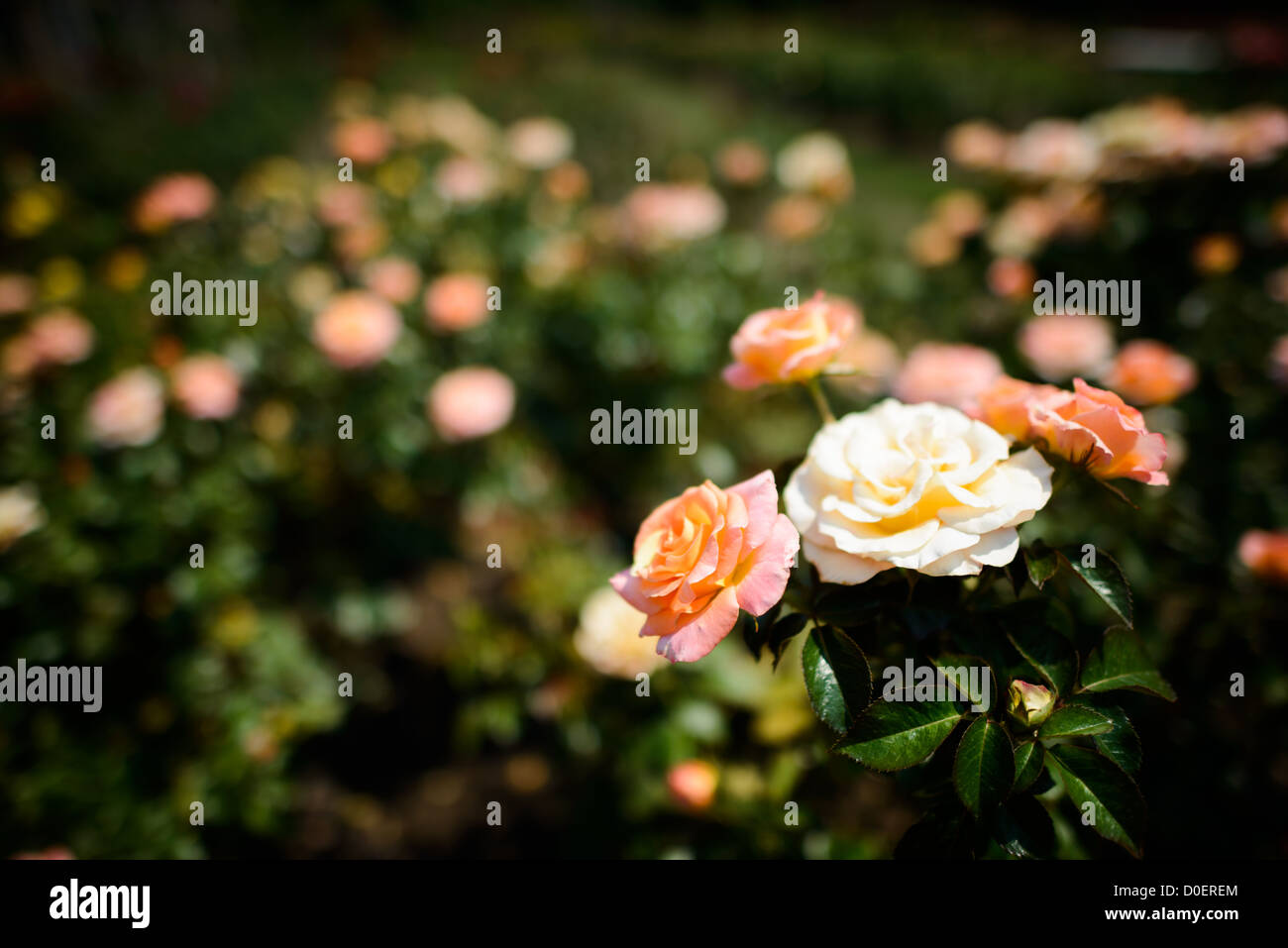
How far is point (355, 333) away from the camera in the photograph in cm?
184

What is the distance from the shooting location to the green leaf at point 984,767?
1.99ft

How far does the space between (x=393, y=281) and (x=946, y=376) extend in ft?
5.42

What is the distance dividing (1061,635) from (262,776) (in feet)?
5.75

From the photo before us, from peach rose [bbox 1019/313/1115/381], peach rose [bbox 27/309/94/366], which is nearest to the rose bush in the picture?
peach rose [bbox 1019/313/1115/381]

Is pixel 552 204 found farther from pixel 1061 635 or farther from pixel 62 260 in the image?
pixel 1061 635

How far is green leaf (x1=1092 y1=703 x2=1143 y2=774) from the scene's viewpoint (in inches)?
25.9

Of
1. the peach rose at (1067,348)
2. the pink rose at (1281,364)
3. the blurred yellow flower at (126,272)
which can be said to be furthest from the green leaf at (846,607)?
the blurred yellow flower at (126,272)

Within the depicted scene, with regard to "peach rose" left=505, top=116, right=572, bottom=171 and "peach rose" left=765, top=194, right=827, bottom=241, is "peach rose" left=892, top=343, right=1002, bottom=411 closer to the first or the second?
"peach rose" left=765, top=194, right=827, bottom=241

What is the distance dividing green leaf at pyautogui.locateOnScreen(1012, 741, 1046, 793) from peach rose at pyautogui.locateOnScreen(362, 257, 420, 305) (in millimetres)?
1996

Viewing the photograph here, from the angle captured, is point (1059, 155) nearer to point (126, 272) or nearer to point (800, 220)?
point (800, 220)

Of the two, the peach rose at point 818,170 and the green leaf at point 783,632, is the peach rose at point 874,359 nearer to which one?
the peach rose at point 818,170

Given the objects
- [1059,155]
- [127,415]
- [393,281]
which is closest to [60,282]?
[127,415]
